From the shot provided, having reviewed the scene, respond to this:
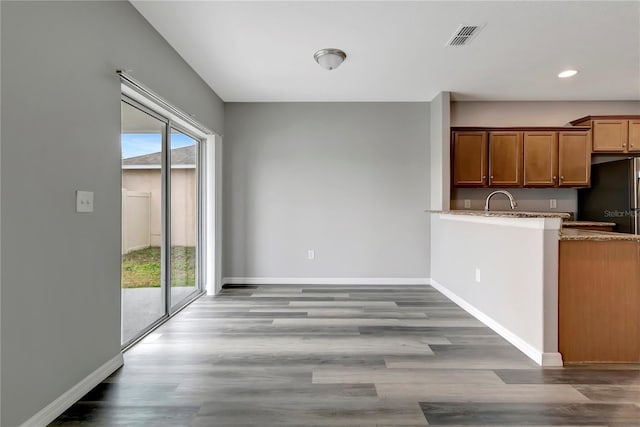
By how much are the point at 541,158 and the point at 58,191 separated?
4.92m

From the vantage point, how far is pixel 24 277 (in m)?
1.51

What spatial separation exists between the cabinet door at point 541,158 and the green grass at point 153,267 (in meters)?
4.27

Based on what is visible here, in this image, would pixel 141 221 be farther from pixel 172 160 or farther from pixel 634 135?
pixel 634 135

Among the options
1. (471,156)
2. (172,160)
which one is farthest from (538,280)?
(172,160)

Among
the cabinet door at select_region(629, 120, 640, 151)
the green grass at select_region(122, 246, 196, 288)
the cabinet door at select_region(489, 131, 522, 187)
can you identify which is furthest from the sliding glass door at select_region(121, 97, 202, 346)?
the cabinet door at select_region(629, 120, 640, 151)

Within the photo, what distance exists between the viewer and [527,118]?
4551 millimetres

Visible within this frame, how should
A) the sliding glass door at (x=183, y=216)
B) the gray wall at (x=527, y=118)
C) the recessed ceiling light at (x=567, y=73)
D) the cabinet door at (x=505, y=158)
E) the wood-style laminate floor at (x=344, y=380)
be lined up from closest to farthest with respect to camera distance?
the wood-style laminate floor at (x=344, y=380) → the sliding glass door at (x=183, y=216) → the recessed ceiling light at (x=567, y=73) → the cabinet door at (x=505, y=158) → the gray wall at (x=527, y=118)

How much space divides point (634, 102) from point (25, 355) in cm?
663

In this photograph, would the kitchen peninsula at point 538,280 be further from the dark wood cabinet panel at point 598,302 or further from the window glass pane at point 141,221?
the window glass pane at point 141,221

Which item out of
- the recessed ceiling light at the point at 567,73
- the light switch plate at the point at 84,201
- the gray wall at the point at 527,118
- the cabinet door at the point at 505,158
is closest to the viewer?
the light switch plate at the point at 84,201

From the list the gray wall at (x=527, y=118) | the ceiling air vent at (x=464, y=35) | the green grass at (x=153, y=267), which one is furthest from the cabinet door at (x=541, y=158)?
the green grass at (x=153, y=267)

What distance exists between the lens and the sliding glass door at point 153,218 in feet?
8.57

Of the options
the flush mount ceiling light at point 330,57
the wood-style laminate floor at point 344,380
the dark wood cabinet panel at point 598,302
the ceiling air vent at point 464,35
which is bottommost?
the wood-style laminate floor at point 344,380

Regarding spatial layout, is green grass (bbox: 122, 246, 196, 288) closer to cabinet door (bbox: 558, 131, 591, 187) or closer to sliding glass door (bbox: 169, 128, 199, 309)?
sliding glass door (bbox: 169, 128, 199, 309)
